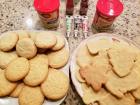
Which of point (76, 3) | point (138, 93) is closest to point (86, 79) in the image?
point (138, 93)

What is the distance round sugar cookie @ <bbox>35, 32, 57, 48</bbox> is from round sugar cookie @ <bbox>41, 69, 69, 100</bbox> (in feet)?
0.30

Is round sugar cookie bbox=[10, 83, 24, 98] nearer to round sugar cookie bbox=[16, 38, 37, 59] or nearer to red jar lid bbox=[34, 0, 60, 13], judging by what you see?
round sugar cookie bbox=[16, 38, 37, 59]

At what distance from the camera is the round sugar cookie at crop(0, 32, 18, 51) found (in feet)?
2.18

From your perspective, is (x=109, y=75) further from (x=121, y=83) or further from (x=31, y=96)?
(x=31, y=96)

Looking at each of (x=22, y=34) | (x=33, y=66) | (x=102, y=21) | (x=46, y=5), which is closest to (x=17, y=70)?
(x=33, y=66)

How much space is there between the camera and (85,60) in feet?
2.25

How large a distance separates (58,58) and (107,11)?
243mm

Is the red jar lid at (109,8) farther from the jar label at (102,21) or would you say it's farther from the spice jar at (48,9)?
the spice jar at (48,9)

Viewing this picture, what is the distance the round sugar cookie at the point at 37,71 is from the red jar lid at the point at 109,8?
0.27 metres

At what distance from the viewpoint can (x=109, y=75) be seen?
64cm

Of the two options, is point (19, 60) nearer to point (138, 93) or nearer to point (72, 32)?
point (72, 32)

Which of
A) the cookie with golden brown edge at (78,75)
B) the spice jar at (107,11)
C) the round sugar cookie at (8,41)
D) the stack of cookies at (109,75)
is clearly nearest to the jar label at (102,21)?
the spice jar at (107,11)

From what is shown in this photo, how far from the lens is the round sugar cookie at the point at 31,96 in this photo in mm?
587

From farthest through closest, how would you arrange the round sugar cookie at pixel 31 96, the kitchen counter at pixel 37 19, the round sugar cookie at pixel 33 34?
the kitchen counter at pixel 37 19, the round sugar cookie at pixel 33 34, the round sugar cookie at pixel 31 96
